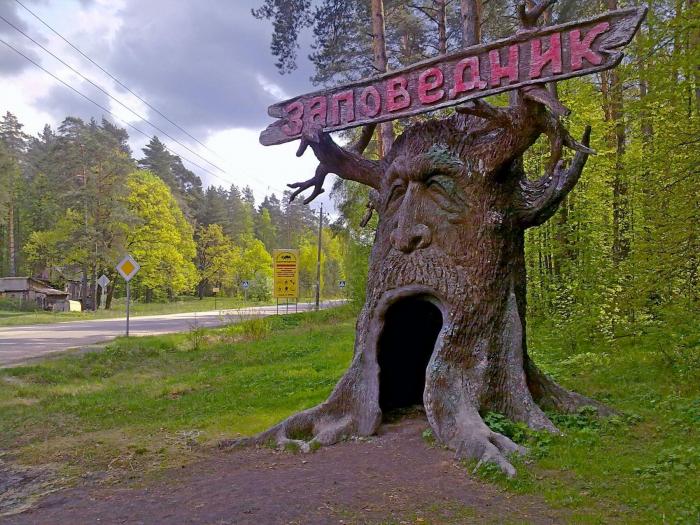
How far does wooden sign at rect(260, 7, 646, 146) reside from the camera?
5305mm

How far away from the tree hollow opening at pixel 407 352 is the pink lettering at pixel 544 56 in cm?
306

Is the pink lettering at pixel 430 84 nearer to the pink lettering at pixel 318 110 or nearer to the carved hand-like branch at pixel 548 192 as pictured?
the pink lettering at pixel 318 110

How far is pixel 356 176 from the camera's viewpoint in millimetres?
8008

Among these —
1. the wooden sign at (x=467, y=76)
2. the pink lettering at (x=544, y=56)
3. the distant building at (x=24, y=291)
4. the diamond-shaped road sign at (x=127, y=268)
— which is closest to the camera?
the wooden sign at (x=467, y=76)

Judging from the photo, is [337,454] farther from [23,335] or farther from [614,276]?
[23,335]

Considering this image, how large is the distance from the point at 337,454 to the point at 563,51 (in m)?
4.53

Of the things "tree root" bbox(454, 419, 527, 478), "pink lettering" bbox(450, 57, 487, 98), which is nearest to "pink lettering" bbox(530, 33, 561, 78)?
"pink lettering" bbox(450, 57, 487, 98)

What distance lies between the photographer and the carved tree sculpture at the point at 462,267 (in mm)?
6230

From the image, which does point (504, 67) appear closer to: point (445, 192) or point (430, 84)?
point (430, 84)

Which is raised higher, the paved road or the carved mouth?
the carved mouth

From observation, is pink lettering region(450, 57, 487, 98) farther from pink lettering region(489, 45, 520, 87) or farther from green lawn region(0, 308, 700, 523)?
green lawn region(0, 308, 700, 523)

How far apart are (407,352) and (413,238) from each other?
197 cm

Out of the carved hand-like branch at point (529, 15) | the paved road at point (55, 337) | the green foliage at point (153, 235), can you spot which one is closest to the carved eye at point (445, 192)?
the carved hand-like branch at point (529, 15)

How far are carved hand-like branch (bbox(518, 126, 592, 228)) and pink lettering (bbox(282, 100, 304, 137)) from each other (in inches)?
113
